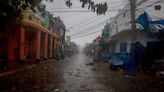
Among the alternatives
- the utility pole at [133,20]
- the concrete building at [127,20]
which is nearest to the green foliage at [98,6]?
the utility pole at [133,20]

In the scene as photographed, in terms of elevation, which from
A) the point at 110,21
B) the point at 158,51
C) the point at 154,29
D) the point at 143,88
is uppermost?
the point at 110,21

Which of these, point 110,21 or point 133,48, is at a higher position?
point 110,21

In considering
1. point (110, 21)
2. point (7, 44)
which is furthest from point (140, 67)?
point (110, 21)

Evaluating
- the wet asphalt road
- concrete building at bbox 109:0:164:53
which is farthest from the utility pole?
concrete building at bbox 109:0:164:53

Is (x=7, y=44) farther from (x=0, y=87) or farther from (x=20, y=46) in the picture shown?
(x=0, y=87)

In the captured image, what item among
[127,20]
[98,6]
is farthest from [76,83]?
[127,20]

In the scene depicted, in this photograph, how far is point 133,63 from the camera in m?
16.8

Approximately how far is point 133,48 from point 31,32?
52.1ft

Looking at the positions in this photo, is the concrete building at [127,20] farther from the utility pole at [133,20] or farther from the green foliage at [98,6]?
the green foliage at [98,6]

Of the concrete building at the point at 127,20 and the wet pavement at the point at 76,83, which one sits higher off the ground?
the concrete building at the point at 127,20

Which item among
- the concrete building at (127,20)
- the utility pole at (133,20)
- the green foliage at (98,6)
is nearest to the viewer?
the green foliage at (98,6)

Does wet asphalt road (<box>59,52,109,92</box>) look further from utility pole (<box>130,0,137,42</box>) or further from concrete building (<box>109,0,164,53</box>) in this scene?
concrete building (<box>109,0,164,53</box>)

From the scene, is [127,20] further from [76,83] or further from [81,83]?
[76,83]

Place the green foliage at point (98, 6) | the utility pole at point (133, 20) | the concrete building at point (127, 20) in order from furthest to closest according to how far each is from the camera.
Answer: the concrete building at point (127, 20)
the utility pole at point (133, 20)
the green foliage at point (98, 6)
